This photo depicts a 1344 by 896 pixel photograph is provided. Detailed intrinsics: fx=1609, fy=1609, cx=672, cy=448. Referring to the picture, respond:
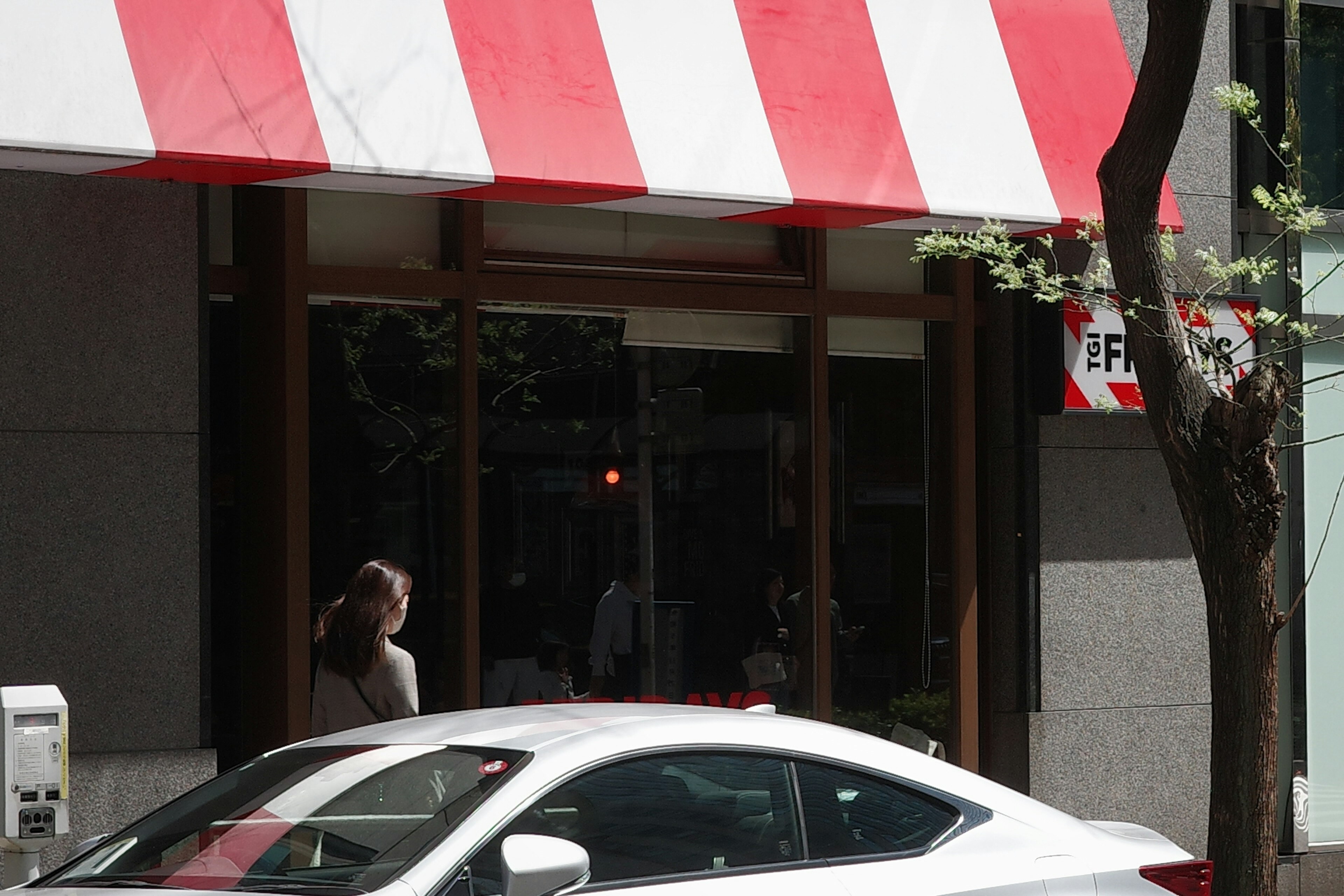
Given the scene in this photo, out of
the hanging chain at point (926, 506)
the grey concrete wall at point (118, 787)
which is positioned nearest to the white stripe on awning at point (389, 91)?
the grey concrete wall at point (118, 787)

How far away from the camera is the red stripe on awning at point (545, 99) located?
7.62 m

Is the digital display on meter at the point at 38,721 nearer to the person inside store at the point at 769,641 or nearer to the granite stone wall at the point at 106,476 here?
the granite stone wall at the point at 106,476

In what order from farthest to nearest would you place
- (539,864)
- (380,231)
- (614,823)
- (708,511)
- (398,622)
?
(708,511) → (380,231) → (398,622) → (614,823) → (539,864)

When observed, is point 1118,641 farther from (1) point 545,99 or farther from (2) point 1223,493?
(1) point 545,99

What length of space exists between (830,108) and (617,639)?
3.26m

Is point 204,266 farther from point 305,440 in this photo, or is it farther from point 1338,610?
point 1338,610

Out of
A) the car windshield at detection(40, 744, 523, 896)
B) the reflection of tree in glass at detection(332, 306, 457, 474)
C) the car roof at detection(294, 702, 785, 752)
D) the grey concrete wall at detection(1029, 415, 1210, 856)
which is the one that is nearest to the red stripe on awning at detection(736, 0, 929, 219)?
the reflection of tree in glass at detection(332, 306, 457, 474)

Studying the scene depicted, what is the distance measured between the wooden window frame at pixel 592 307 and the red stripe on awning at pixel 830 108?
1.12 metres

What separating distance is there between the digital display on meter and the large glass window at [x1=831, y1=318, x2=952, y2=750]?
203 inches

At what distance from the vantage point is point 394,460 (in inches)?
346

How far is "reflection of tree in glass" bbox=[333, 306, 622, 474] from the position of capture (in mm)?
8711

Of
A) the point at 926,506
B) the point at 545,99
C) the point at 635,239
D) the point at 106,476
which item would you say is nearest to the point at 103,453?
the point at 106,476

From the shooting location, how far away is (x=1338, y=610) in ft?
35.4

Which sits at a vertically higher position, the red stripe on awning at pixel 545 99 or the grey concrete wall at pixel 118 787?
the red stripe on awning at pixel 545 99
